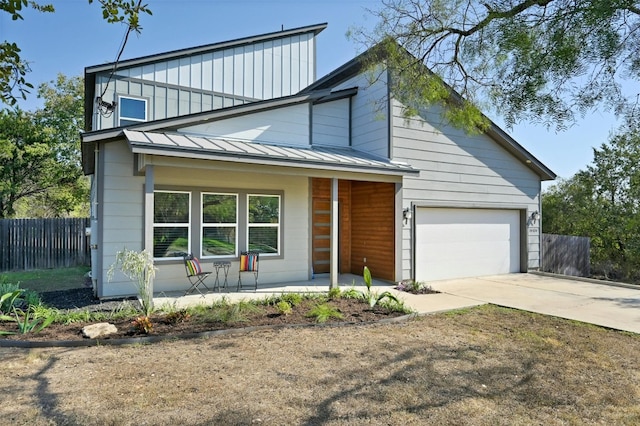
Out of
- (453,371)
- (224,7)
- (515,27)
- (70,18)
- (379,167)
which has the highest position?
(224,7)

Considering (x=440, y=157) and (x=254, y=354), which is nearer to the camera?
(x=254, y=354)

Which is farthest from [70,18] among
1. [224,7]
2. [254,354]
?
[254,354]

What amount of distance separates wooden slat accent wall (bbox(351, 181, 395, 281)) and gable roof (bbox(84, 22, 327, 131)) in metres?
6.96

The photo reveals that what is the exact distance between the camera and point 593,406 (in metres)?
3.22

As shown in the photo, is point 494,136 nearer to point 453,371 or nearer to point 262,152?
point 262,152

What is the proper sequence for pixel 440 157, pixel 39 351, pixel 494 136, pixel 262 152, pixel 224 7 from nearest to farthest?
pixel 39 351 < pixel 224 7 < pixel 262 152 < pixel 440 157 < pixel 494 136

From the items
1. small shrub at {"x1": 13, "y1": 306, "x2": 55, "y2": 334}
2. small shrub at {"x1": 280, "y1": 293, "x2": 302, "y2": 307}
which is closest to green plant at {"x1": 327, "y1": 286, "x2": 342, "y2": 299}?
small shrub at {"x1": 280, "y1": 293, "x2": 302, "y2": 307}

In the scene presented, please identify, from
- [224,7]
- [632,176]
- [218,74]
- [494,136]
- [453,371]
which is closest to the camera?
[453,371]

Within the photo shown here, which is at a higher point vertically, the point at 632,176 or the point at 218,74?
the point at 218,74

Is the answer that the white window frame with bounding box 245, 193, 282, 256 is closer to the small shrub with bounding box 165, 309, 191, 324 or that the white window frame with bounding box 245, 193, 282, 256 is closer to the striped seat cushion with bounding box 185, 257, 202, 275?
the striped seat cushion with bounding box 185, 257, 202, 275

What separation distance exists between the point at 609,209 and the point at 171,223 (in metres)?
18.4

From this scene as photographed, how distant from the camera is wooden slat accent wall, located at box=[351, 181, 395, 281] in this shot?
9555mm

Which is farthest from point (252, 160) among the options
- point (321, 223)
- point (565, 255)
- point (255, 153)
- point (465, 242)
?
point (565, 255)

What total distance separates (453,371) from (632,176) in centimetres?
1719
